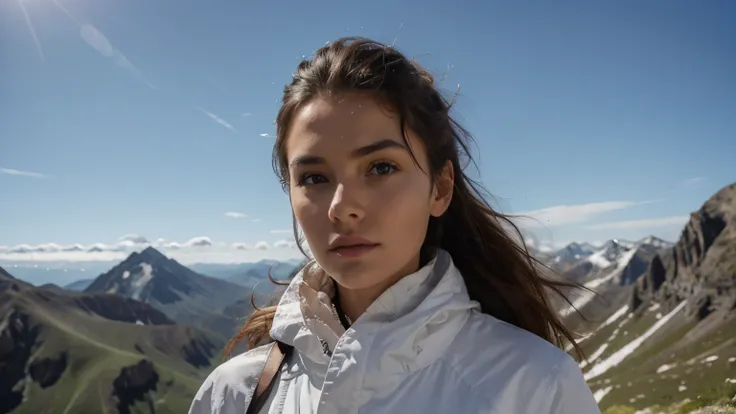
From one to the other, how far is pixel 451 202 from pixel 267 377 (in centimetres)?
290

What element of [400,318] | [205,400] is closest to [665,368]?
[205,400]

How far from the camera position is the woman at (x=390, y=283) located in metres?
4.87

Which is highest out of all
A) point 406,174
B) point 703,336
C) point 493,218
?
point 406,174

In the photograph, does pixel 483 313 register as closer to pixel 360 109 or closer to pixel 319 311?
pixel 319 311

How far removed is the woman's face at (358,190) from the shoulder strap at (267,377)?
1140mm

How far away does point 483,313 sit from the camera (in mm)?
5871

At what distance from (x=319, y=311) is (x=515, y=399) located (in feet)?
6.83

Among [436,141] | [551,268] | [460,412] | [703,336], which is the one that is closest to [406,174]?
[436,141]

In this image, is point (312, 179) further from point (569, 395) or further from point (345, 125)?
point (569, 395)

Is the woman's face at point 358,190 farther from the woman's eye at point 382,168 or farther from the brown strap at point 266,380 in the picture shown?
the brown strap at point 266,380

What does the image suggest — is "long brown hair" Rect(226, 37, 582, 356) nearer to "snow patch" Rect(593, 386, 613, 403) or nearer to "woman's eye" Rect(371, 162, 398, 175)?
"woman's eye" Rect(371, 162, 398, 175)

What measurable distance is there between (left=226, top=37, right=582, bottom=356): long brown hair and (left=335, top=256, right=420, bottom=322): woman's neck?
49 centimetres

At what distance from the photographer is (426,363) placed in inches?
197

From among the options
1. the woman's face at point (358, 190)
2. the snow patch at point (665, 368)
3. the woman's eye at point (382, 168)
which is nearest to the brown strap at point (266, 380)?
the woman's face at point (358, 190)
